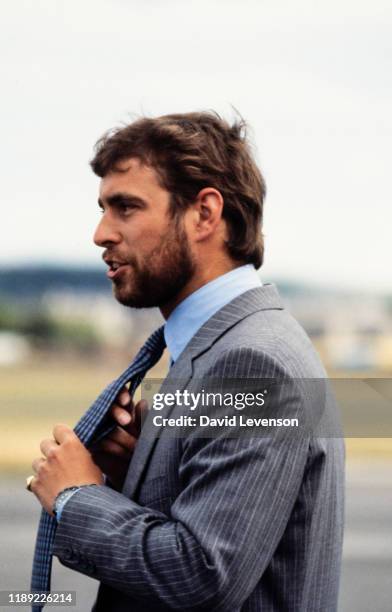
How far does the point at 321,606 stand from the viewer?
5.38 ft

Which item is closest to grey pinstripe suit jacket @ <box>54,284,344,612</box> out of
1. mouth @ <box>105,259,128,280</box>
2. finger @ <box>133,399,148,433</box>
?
finger @ <box>133,399,148,433</box>

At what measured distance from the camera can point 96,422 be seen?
70.2 inches

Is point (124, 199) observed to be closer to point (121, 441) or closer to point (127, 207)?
point (127, 207)

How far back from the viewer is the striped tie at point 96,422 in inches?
67.7

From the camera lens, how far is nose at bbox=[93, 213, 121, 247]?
1819 millimetres

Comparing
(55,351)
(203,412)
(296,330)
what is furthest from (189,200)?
(55,351)

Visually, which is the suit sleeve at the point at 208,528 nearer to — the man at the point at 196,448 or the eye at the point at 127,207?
the man at the point at 196,448

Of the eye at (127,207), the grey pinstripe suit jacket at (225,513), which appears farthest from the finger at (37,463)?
the eye at (127,207)

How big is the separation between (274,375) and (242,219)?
1.40ft

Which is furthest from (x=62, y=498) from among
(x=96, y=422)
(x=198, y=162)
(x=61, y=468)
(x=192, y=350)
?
(x=198, y=162)

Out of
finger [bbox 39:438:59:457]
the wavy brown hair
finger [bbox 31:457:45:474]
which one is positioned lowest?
finger [bbox 31:457:45:474]

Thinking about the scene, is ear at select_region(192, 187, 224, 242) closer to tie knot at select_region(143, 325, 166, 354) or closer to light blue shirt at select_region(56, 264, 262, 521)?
light blue shirt at select_region(56, 264, 262, 521)

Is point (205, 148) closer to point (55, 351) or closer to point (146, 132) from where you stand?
point (146, 132)

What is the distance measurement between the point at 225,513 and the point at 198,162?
69 cm
